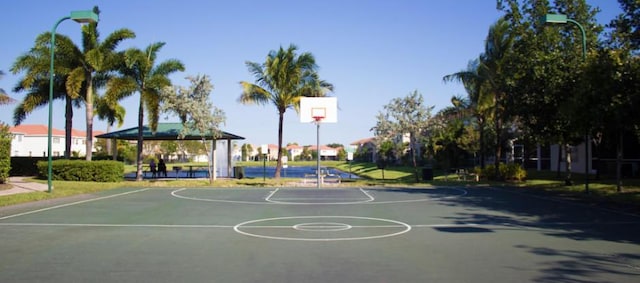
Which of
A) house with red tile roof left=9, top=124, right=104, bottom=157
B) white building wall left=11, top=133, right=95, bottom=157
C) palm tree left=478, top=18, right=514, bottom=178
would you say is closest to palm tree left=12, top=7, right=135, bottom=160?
palm tree left=478, top=18, right=514, bottom=178

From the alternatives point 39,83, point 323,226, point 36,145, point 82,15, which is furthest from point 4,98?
point 36,145

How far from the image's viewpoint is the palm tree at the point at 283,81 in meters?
29.3

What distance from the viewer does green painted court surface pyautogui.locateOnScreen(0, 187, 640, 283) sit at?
712 cm

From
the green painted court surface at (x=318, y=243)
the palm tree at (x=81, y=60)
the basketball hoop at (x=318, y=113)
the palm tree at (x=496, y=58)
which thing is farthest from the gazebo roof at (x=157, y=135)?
the palm tree at (x=496, y=58)

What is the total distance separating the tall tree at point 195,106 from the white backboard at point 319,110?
468 centimetres

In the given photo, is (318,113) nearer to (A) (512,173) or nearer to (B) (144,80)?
(B) (144,80)

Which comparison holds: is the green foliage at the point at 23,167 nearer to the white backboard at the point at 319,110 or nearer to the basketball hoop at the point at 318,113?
the white backboard at the point at 319,110

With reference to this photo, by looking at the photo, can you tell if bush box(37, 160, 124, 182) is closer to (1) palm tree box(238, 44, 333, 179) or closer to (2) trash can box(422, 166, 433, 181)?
(1) palm tree box(238, 44, 333, 179)

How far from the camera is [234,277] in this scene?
691cm

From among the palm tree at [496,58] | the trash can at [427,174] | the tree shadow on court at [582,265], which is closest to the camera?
the tree shadow on court at [582,265]

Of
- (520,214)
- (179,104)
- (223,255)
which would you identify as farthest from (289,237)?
(179,104)

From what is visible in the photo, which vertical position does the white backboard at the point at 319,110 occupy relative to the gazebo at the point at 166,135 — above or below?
above

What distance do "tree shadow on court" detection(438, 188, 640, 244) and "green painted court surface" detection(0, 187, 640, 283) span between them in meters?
0.04

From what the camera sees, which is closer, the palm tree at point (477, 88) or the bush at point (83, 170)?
the bush at point (83, 170)
